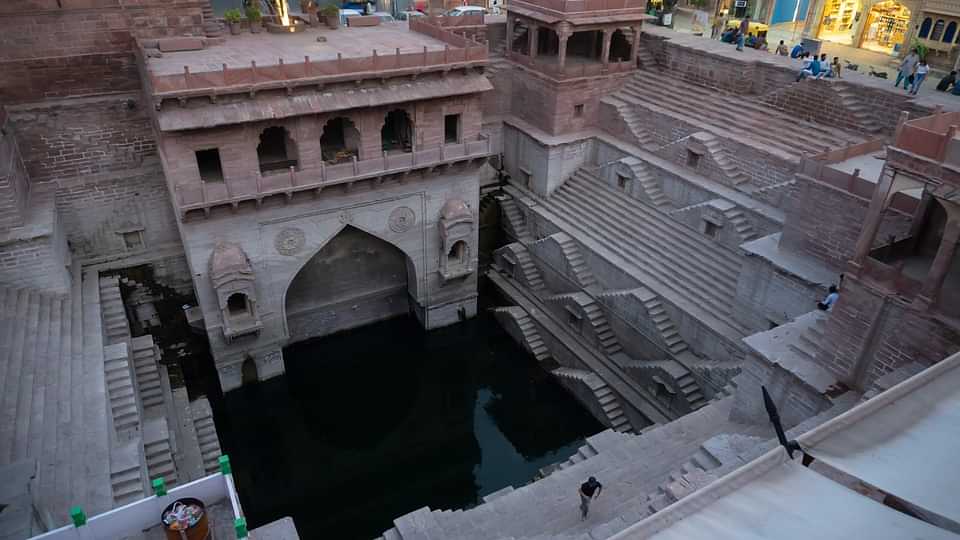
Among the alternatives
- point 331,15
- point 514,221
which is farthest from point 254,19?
point 514,221

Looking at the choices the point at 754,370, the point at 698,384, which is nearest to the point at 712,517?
the point at 754,370

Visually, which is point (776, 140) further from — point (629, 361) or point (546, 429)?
point (546, 429)

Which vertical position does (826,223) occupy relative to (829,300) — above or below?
above

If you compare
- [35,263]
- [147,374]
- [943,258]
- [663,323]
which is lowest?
[147,374]

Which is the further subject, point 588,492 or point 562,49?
point 562,49

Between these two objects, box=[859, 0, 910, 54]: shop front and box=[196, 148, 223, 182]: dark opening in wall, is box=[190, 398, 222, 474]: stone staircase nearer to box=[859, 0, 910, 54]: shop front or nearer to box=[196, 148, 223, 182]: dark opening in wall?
box=[196, 148, 223, 182]: dark opening in wall

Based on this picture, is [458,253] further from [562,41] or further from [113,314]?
[113,314]

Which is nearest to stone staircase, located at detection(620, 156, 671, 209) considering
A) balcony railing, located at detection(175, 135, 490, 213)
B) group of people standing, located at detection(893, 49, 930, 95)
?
balcony railing, located at detection(175, 135, 490, 213)
